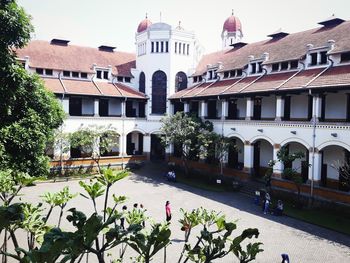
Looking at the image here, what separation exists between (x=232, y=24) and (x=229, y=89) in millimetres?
28561

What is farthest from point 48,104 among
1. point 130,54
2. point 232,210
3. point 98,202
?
point 130,54

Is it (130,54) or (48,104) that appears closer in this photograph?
(48,104)

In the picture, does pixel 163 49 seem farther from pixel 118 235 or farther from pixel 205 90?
pixel 118 235

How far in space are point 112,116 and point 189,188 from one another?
1284cm

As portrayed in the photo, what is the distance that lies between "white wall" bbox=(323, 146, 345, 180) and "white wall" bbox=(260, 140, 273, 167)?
5.05 metres

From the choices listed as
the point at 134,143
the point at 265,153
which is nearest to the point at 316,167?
the point at 265,153

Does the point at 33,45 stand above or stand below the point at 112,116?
above

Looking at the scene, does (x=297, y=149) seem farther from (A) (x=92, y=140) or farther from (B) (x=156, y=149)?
(A) (x=92, y=140)

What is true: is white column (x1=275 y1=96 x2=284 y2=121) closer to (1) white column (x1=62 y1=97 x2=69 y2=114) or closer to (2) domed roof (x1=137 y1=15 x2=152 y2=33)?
(1) white column (x1=62 y1=97 x2=69 y2=114)

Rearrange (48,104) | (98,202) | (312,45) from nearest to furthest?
(48,104) < (98,202) < (312,45)

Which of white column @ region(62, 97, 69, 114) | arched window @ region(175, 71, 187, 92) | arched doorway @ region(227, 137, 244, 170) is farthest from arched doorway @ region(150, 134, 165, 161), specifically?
white column @ region(62, 97, 69, 114)

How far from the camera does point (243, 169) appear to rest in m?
28.3

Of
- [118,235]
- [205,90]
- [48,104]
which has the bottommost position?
[118,235]

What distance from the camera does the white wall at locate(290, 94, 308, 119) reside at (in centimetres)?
A: 2647
